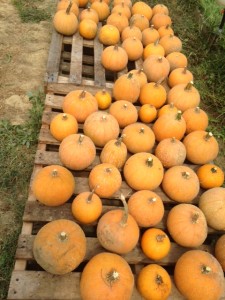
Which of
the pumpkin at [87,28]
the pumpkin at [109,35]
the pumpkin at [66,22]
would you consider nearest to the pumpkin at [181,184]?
the pumpkin at [109,35]

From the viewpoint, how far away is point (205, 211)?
2.75 m

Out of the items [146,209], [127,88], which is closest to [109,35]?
[127,88]

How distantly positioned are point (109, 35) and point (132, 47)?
0.43 metres

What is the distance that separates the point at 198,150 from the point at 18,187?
1923mm

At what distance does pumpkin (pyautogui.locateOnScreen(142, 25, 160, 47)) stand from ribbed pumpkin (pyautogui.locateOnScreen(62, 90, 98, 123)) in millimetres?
1769

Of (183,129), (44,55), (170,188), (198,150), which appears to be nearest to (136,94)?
(183,129)

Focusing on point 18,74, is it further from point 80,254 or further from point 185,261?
point 185,261

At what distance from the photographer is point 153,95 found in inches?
137

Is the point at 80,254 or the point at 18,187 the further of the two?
the point at 18,187

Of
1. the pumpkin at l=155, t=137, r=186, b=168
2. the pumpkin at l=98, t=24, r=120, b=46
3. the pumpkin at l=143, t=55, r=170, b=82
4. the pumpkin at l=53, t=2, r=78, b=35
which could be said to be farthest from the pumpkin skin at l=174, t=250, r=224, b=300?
the pumpkin at l=53, t=2, r=78, b=35

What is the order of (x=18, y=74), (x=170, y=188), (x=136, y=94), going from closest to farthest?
(x=170, y=188)
(x=136, y=94)
(x=18, y=74)

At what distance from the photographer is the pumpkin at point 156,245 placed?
7.80ft

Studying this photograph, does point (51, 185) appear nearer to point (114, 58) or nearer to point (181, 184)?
point (181, 184)

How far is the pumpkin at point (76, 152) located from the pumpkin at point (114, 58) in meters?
1.49
